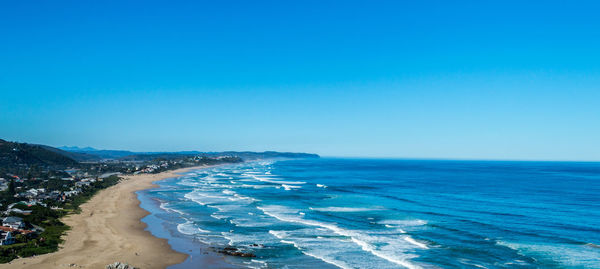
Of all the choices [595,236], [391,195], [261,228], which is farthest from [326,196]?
[595,236]

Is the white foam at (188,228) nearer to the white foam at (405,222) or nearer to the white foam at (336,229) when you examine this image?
the white foam at (336,229)

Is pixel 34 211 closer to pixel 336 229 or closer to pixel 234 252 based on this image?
pixel 234 252

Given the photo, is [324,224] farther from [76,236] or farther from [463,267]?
[76,236]

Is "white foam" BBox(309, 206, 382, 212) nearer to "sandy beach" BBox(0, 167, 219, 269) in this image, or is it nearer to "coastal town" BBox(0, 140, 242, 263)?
"sandy beach" BBox(0, 167, 219, 269)

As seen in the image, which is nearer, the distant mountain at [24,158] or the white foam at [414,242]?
the white foam at [414,242]

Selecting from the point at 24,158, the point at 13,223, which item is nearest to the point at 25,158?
the point at 24,158

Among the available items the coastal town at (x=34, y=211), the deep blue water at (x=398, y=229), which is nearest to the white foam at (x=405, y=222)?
the deep blue water at (x=398, y=229)

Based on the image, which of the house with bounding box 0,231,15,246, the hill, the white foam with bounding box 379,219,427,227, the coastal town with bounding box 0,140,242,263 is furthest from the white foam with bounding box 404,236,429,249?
the hill
